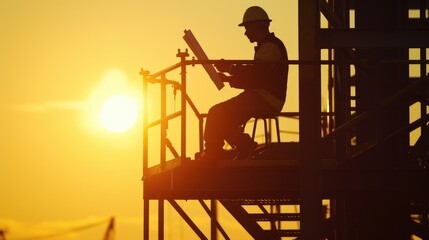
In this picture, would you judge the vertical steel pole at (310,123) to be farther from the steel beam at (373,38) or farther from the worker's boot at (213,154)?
the worker's boot at (213,154)

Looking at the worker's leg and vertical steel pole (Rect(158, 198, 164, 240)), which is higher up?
the worker's leg

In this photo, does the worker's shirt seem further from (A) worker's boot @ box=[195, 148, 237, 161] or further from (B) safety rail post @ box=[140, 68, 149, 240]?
(B) safety rail post @ box=[140, 68, 149, 240]

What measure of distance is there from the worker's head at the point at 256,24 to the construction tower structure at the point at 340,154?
0.57 meters

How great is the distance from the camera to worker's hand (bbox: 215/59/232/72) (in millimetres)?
14250

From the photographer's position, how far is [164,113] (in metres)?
15.8

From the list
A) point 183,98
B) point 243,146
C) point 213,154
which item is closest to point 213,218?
point 243,146

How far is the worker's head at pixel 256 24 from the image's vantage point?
14.6 meters

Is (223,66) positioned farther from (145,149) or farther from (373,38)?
(145,149)

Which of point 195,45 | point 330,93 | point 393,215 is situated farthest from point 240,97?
point 330,93

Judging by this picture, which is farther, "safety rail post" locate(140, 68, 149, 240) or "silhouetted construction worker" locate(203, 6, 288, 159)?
"safety rail post" locate(140, 68, 149, 240)

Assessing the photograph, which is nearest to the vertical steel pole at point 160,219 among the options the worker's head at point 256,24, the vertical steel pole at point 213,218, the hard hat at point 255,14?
the vertical steel pole at point 213,218

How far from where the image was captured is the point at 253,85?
14.4 meters

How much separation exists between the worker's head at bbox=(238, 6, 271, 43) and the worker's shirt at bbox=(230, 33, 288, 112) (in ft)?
0.45

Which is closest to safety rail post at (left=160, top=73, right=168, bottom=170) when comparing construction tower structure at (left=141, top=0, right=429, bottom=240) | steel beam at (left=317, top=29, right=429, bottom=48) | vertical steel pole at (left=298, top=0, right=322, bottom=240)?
construction tower structure at (left=141, top=0, right=429, bottom=240)
